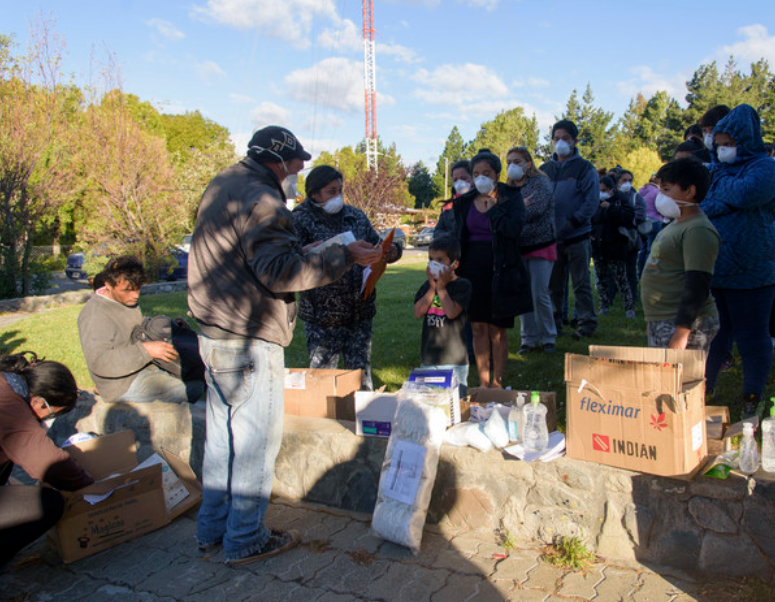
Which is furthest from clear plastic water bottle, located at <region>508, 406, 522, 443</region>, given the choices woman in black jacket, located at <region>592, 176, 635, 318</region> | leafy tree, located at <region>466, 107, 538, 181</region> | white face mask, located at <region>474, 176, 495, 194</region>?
leafy tree, located at <region>466, 107, 538, 181</region>

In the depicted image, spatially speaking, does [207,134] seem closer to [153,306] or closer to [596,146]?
[596,146]

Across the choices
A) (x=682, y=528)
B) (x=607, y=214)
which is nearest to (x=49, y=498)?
(x=682, y=528)

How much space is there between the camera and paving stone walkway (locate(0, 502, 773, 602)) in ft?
8.57

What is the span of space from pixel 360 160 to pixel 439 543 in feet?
122

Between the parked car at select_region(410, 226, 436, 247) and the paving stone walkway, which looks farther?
the parked car at select_region(410, 226, 436, 247)

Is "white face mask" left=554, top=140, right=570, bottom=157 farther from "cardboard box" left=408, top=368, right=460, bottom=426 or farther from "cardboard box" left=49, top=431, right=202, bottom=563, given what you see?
"cardboard box" left=49, top=431, right=202, bottom=563

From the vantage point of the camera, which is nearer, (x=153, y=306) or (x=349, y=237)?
(x=349, y=237)

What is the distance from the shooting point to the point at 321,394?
4035mm

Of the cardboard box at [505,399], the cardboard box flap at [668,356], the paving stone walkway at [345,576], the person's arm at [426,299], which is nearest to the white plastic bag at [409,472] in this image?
the paving stone walkway at [345,576]

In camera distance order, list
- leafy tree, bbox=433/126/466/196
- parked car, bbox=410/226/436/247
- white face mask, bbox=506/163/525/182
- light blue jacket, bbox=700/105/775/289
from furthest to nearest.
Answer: leafy tree, bbox=433/126/466/196 < parked car, bbox=410/226/436/247 < white face mask, bbox=506/163/525/182 < light blue jacket, bbox=700/105/775/289

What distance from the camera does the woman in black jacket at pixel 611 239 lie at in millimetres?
8117

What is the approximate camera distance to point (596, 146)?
164ft

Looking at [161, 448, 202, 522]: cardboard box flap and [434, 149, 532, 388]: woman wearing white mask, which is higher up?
[434, 149, 532, 388]: woman wearing white mask

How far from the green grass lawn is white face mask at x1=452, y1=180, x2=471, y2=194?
1691 mm
